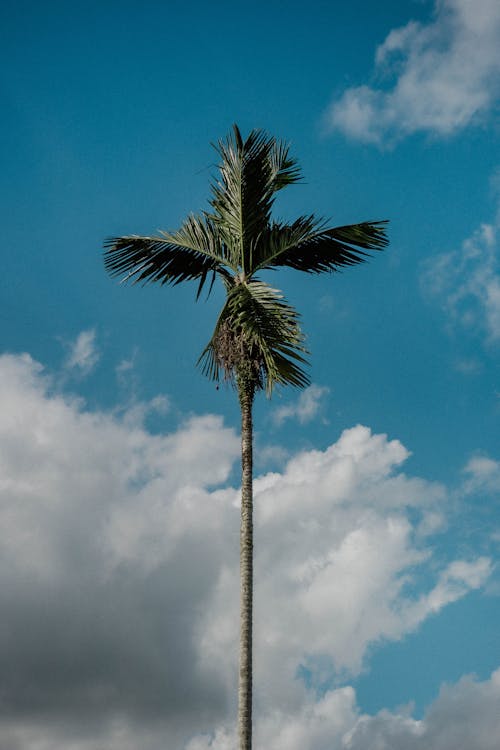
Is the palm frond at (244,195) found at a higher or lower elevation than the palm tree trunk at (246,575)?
higher

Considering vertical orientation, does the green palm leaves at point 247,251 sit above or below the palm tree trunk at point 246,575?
above

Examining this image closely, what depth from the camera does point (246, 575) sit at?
44.7ft

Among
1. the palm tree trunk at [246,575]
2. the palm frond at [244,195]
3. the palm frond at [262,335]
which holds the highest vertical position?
the palm frond at [244,195]

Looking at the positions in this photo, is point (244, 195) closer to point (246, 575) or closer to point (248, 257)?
point (248, 257)

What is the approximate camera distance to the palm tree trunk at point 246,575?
12.6 meters

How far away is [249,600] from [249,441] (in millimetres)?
2943

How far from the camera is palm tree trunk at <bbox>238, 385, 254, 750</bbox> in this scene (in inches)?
496

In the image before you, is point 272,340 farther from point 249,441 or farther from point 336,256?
point 336,256

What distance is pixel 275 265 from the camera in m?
16.7

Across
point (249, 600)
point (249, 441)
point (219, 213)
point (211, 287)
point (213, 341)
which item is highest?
point (219, 213)

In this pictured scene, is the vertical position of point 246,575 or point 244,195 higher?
point 244,195

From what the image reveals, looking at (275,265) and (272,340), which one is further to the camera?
(275,265)

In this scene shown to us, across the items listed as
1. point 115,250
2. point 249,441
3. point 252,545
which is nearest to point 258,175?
point 115,250

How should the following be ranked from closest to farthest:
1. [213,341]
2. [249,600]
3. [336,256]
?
[249,600] → [213,341] → [336,256]
